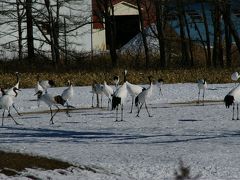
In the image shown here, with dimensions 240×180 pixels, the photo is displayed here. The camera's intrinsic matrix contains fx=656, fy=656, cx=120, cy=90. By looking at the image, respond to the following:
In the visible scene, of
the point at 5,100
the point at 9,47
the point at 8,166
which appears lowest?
the point at 8,166

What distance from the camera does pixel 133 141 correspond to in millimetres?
14266

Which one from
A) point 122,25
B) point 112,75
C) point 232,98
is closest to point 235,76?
point 112,75

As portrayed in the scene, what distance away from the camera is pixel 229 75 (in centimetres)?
3081

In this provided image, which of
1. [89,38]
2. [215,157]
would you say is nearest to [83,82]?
[215,157]

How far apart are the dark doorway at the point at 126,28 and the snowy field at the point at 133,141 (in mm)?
37021

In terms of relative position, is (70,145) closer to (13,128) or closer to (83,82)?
(13,128)

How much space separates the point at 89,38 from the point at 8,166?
3865cm

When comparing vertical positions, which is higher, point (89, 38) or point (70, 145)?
point (89, 38)

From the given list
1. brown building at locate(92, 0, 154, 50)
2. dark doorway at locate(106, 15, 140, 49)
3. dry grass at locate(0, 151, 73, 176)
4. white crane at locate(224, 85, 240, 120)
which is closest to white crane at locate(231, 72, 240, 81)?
white crane at locate(224, 85, 240, 120)

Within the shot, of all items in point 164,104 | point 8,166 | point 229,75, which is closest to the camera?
point 8,166

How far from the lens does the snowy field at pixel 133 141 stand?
11422mm

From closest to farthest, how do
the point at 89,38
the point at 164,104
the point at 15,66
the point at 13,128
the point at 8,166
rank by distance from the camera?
1. the point at 8,166
2. the point at 13,128
3. the point at 164,104
4. the point at 15,66
5. the point at 89,38

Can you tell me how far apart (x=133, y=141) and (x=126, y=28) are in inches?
1795

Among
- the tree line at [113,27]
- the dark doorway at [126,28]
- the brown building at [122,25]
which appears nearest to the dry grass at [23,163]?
the tree line at [113,27]
